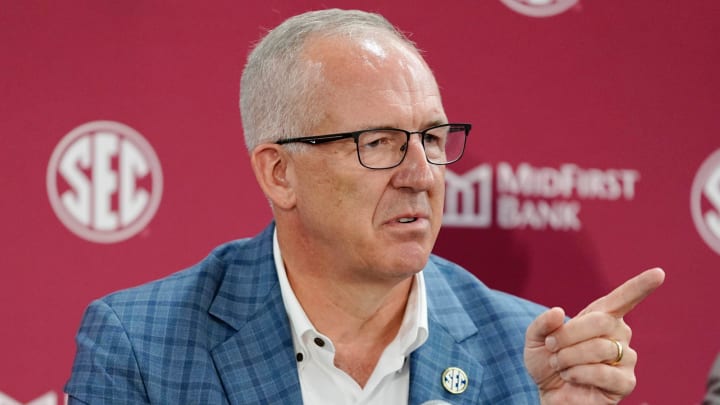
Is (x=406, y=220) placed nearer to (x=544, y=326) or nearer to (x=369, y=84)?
(x=369, y=84)

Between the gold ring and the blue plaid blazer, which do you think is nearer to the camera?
the gold ring

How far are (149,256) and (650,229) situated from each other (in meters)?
1.63

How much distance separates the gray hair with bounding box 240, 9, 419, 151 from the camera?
2.30 metres

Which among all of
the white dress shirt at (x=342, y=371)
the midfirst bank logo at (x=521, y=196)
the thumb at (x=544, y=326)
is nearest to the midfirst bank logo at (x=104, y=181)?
the white dress shirt at (x=342, y=371)

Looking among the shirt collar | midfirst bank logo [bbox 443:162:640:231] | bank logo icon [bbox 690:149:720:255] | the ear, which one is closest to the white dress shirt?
the shirt collar

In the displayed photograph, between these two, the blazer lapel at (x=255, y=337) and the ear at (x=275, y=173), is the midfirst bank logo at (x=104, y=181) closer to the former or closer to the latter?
the blazer lapel at (x=255, y=337)

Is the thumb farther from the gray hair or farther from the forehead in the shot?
the gray hair

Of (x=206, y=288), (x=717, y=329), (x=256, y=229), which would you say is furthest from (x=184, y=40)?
(x=717, y=329)

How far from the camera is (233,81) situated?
2.89 metres

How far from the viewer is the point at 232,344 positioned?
2359 mm

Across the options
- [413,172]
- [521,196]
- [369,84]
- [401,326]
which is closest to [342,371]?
[401,326]

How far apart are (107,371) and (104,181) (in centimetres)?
67

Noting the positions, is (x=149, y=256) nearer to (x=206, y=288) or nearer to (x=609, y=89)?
(x=206, y=288)

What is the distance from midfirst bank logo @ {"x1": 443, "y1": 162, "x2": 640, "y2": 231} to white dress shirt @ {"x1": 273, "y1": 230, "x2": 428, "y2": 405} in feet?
2.52
